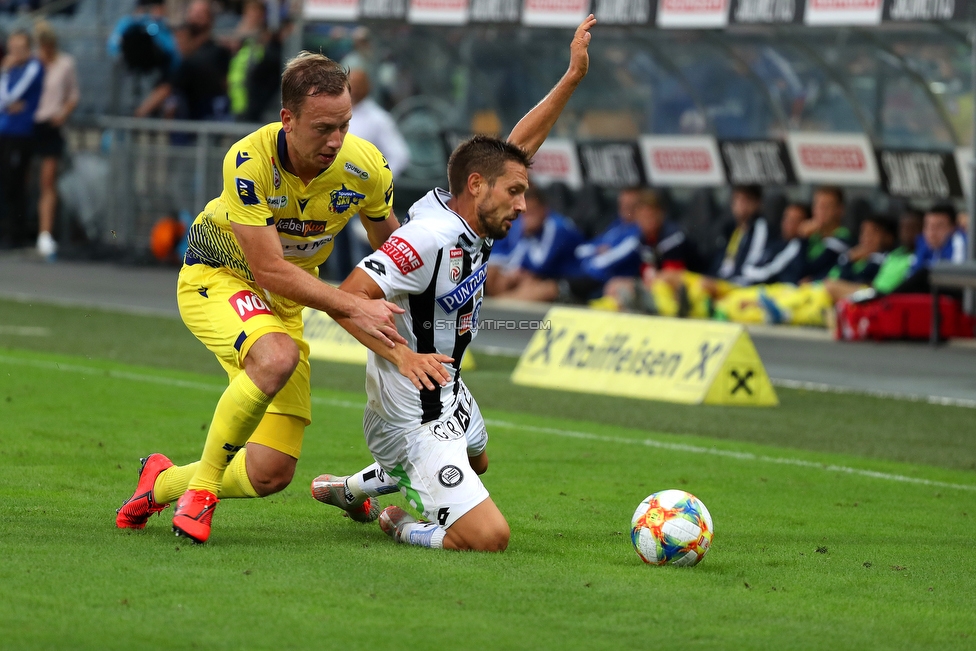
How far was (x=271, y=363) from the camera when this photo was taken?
19.1 feet

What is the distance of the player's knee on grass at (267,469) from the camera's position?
20.3ft

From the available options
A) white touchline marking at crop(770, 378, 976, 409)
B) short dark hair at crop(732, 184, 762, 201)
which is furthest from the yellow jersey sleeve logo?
short dark hair at crop(732, 184, 762, 201)

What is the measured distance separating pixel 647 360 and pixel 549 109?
5376mm

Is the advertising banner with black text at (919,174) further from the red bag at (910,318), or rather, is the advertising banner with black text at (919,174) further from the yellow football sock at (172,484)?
the yellow football sock at (172,484)

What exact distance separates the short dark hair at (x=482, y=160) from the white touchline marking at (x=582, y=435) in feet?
11.8

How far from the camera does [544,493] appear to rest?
25.1 ft

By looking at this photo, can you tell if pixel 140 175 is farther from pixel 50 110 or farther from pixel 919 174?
pixel 919 174

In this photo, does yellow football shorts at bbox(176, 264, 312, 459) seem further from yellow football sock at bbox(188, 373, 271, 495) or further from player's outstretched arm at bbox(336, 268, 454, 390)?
player's outstretched arm at bbox(336, 268, 454, 390)

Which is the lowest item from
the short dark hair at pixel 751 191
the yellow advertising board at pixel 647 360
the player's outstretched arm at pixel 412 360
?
the yellow advertising board at pixel 647 360

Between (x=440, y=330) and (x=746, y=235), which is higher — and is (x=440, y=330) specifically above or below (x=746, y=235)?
above

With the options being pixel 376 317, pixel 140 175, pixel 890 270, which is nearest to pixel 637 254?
pixel 890 270

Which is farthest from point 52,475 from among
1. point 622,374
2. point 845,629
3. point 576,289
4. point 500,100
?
point 500,100

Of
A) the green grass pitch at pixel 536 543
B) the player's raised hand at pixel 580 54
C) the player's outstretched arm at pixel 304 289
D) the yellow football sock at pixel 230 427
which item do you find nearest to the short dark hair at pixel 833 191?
the green grass pitch at pixel 536 543

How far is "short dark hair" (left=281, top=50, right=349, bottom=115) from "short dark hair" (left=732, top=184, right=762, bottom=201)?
38.8 ft
